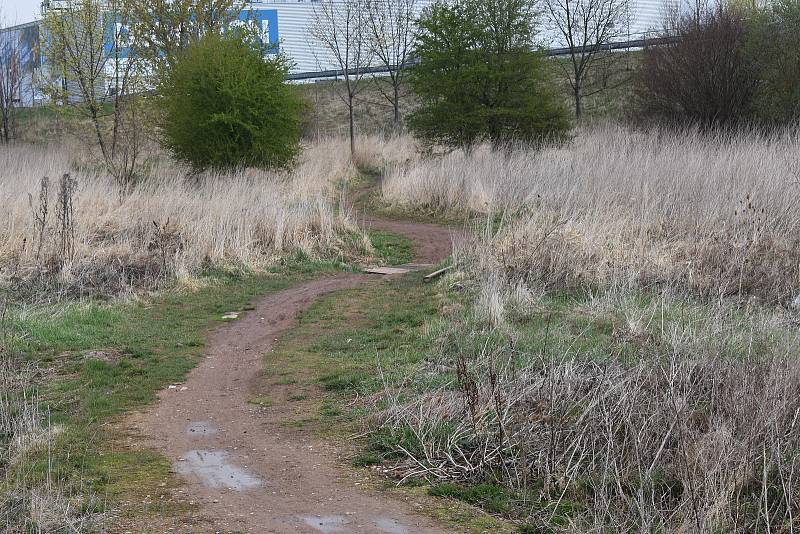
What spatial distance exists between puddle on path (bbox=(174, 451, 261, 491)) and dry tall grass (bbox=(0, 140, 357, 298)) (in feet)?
18.4

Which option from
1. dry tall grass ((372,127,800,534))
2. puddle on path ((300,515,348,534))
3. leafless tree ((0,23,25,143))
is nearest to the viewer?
puddle on path ((300,515,348,534))

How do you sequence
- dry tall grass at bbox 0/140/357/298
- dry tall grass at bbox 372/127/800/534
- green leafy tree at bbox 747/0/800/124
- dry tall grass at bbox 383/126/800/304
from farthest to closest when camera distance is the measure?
green leafy tree at bbox 747/0/800/124 < dry tall grass at bbox 0/140/357/298 < dry tall grass at bbox 383/126/800/304 < dry tall grass at bbox 372/127/800/534

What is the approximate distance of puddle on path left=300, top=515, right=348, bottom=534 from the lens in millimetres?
4422

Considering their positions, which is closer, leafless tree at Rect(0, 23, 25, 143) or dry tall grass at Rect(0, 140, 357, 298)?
dry tall grass at Rect(0, 140, 357, 298)

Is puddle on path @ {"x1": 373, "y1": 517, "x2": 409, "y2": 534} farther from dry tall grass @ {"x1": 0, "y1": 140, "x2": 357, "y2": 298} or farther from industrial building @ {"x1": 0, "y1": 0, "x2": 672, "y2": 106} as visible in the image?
industrial building @ {"x1": 0, "y1": 0, "x2": 672, "y2": 106}

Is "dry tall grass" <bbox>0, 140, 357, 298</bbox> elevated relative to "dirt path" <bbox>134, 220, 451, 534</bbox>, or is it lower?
elevated

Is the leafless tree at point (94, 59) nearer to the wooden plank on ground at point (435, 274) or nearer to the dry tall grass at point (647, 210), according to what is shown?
the dry tall grass at point (647, 210)

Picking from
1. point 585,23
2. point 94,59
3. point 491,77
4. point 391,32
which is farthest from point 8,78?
point 585,23

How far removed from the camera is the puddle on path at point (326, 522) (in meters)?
4.42

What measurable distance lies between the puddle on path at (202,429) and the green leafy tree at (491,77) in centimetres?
1803

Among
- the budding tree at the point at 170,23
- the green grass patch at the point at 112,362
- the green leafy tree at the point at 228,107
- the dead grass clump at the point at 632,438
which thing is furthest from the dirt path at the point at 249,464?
the budding tree at the point at 170,23

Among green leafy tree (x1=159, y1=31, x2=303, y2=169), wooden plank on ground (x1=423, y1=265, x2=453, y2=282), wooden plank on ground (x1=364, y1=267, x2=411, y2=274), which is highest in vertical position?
green leafy tree (x1=159, y1=31, x2=303, y2=169)

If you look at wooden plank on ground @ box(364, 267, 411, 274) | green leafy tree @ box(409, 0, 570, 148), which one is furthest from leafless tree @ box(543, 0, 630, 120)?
wooden plank on ground @ box(364, 267, 411, 274)

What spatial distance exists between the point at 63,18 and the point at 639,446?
71.3 ft
